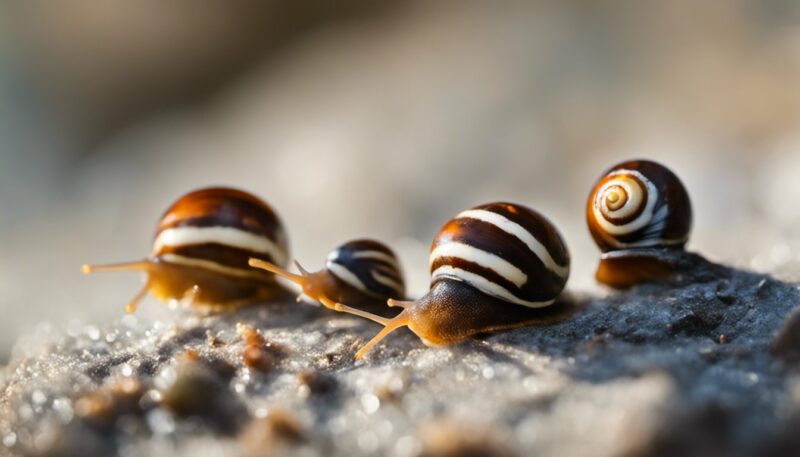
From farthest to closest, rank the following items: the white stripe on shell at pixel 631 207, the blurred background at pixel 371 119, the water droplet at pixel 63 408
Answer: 1. the blurred background at pixel 371 119
2. the white stripe on shell at pixel 631 207
3. the water droplet at pixel 63 408

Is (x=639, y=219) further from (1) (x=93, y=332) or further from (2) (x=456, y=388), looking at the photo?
(1) (x=93, y=332)

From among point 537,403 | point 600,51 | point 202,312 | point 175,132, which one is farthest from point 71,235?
point 537,403

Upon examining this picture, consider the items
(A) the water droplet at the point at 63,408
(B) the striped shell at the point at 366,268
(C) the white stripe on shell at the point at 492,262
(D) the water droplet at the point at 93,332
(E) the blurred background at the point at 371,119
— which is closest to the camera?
(A) the water droplet at the point at 63,408

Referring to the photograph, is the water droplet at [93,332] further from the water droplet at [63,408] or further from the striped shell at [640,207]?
the striped shell at [640,207]

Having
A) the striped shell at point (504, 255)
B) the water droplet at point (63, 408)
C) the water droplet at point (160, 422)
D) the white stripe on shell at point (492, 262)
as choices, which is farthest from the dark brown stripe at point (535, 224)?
the water droplet at point (63, 408)

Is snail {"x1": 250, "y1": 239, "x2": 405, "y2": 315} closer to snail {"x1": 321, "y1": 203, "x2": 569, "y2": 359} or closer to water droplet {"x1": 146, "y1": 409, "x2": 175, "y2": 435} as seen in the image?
snail {"x1": 321, "y1": 203, "x2": 569, "y2": 359}

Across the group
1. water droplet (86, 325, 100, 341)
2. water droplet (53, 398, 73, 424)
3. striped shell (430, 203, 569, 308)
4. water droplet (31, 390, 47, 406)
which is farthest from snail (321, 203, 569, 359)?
water droplet (86, 325, 100, 341)

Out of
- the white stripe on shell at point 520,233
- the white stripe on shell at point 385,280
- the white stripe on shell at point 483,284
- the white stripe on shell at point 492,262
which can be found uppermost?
the white stripe on shell at point 520,233

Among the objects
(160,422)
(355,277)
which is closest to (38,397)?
(160,422)

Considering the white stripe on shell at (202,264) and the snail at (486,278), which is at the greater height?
the snail at (486,278)
